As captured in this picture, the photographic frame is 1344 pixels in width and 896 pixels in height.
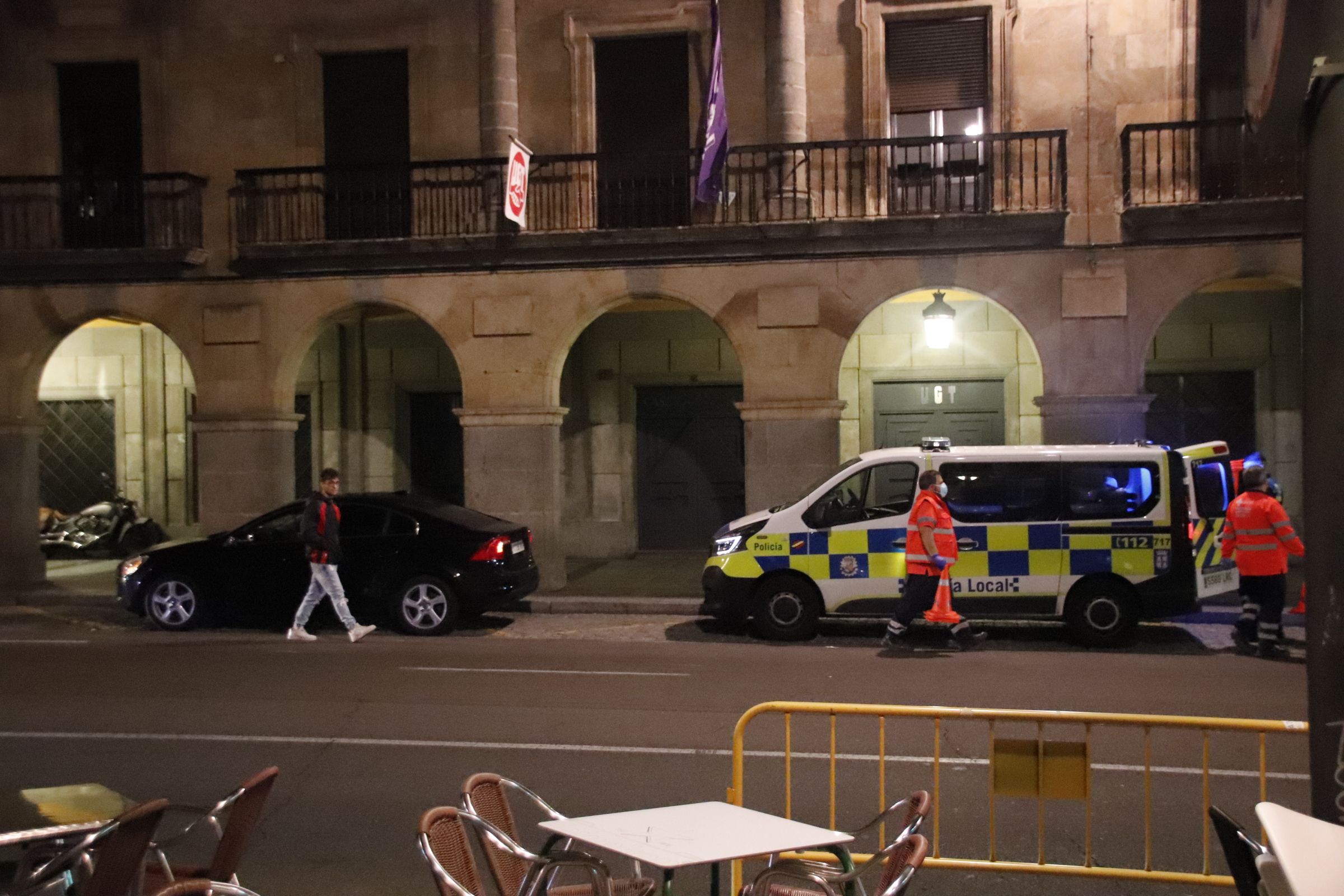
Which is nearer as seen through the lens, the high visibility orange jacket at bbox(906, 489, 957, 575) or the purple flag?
the high visibility orange jacket at bbox(906, 489, 957, 575)

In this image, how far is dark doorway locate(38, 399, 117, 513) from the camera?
22.6 m

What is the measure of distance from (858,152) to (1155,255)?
4196mm

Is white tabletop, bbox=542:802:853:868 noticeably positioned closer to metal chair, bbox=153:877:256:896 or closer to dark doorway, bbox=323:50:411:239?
metal chair, bbox=153:877:256:896

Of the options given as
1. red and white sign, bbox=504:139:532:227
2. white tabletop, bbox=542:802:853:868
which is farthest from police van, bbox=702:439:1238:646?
white tabletop, bbox=542:802:853:868

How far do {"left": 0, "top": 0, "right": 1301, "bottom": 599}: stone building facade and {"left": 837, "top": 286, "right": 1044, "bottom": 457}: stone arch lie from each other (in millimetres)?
56

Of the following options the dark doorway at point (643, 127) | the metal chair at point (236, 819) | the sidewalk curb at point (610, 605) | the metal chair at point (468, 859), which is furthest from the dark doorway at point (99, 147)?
the metal chair at point (468, 859)

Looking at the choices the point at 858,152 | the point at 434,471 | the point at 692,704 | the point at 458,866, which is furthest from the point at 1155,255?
the point at 458,866

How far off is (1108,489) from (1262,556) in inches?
60.3

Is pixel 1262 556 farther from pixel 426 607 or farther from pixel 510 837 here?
pixel 510 837

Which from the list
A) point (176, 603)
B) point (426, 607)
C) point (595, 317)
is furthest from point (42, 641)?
point (595, 317)

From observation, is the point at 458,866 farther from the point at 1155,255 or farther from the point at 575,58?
the point at 575,58

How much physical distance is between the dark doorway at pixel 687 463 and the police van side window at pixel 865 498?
312 inches

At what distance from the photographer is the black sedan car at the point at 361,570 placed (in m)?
13.6

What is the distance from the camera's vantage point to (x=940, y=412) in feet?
65.7
